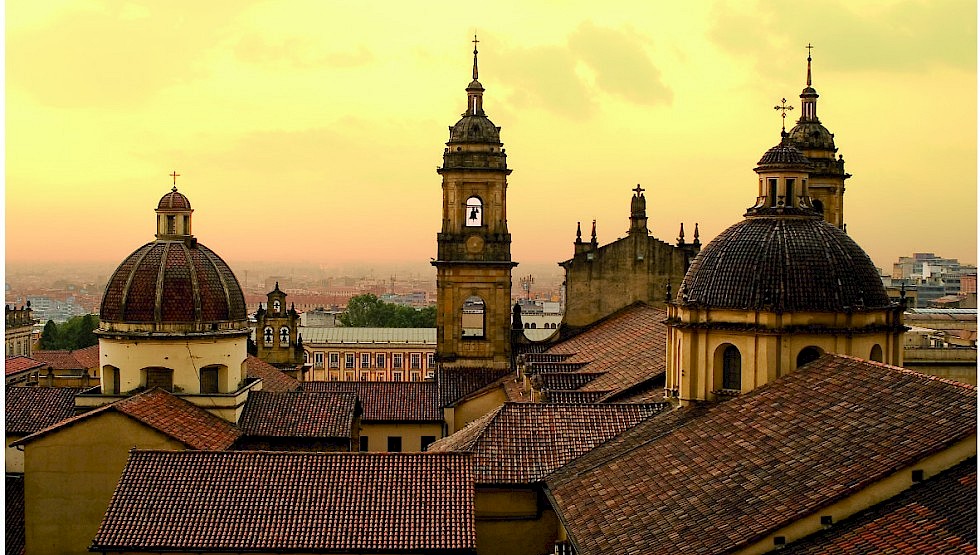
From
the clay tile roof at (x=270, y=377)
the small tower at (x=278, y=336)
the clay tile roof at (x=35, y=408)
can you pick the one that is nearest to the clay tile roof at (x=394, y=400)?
the clay tile roof at (x=270, y=377)

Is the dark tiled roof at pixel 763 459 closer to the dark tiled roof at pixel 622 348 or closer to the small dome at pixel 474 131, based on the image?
the dark tiled roof at pixel 622 348

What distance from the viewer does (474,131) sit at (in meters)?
49.3

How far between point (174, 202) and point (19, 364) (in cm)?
3085

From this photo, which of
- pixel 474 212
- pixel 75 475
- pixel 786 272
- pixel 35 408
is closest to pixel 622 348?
pixel 474 212

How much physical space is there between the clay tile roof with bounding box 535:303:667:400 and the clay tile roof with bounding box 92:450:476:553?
9726 mm

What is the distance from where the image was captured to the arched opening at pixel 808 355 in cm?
2714

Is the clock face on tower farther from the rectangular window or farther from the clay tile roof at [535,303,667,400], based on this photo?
the rectangular window

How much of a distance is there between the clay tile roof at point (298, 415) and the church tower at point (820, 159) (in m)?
19.1

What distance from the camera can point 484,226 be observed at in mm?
→ 49656

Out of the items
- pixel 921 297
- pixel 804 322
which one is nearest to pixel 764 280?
pixel 804 322

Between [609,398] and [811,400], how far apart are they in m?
10.6

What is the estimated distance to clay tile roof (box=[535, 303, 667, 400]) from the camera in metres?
35.1

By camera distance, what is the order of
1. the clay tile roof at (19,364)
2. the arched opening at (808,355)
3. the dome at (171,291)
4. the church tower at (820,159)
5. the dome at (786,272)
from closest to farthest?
the arched opening at (808,355)
the dome at (786,272)
the dome at (171,291)
the church tower at (820,159)
the clay tile roof at (19,364)

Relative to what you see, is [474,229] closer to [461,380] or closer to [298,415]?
[461,380]
